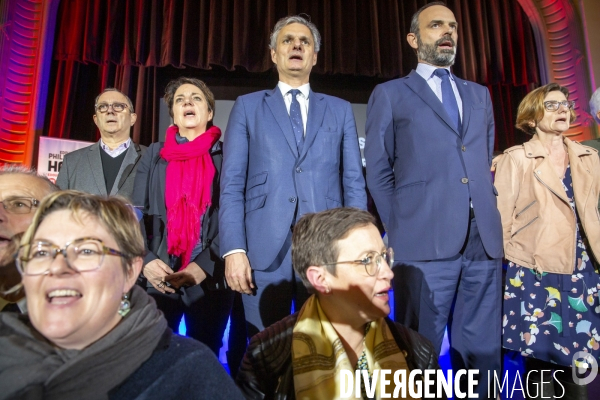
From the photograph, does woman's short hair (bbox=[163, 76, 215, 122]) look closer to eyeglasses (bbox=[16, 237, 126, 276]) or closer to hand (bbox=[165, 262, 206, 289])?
hand (bbox=[165, 262, 206, 289])

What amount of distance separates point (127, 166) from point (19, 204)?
117 centimetres

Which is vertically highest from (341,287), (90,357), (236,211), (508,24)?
(508,24)

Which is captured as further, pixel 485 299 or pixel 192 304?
pixel 192 304

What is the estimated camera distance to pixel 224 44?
4.36 meters

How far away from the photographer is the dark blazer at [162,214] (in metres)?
2.17

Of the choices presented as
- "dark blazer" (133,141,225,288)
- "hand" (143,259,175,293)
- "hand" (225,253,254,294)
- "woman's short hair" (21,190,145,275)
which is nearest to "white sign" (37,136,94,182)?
"dark blazer" (133,141,225,288)

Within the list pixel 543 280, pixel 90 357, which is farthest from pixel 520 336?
pixel 90 357

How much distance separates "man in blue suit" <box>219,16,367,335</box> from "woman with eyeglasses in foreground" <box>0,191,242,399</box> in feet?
2.34

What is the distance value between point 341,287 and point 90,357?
71cm

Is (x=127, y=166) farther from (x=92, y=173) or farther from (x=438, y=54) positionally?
(x=438, y=54)

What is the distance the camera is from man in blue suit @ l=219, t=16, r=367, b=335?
6.16 ft

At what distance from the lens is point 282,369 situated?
4.37 ft

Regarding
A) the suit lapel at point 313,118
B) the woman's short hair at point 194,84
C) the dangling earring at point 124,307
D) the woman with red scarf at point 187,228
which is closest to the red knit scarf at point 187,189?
the woman with red scarf at point 187,228

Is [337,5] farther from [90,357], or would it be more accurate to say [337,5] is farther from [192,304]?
[90,357]
